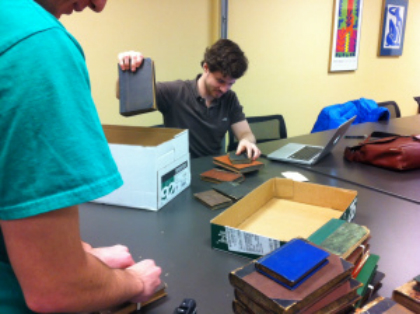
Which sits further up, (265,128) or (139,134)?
(139,134)

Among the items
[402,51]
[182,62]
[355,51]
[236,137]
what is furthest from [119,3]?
[402,51]

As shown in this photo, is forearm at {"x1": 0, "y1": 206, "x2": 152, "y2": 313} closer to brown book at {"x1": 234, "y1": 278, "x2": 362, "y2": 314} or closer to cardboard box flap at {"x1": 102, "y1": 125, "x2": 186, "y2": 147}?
brown book at {"x1": 234, "y1": 278, "x2": 362, "y2": 314}

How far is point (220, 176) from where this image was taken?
4.80 feet

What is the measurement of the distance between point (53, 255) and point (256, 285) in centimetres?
34

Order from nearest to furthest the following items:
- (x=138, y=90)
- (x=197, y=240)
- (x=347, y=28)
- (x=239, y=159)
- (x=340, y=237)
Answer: (x=340, y=237), (x=197, y=240), (x=138, y=90), (x=239, y=159), (x=347, y=28)

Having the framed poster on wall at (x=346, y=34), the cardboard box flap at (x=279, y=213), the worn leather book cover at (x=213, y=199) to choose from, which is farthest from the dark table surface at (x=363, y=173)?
the framed poster on wall at (x=346, y=34)

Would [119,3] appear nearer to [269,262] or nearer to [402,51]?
[269,262]

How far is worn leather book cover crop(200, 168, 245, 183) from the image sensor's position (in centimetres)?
144

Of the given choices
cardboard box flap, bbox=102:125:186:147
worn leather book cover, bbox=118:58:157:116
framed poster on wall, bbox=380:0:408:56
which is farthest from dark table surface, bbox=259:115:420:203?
framed poster on wall, bbox=380:0:408:56

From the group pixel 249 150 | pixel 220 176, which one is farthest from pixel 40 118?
pixel 249 150

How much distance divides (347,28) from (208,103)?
274cm

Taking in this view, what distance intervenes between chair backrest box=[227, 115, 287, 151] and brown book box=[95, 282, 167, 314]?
1692 millimetres

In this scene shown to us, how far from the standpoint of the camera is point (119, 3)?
2.51 meters

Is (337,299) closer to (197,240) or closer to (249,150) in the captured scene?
(197,240)
